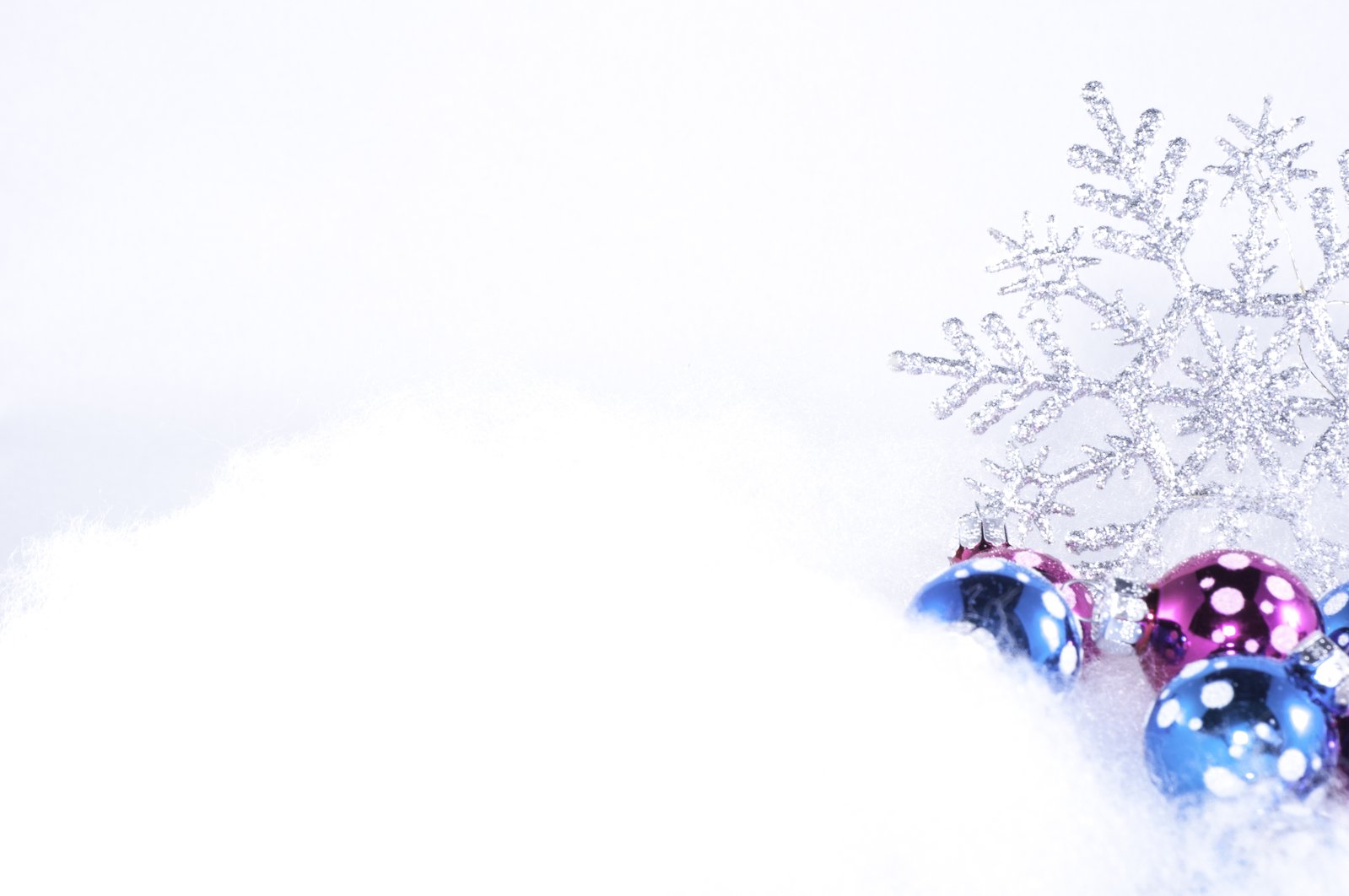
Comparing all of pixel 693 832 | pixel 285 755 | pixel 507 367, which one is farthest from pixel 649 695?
pixel 507 367

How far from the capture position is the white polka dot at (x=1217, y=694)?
0.68 metres

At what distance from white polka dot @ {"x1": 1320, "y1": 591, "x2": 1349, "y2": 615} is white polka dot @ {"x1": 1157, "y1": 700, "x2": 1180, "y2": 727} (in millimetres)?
218

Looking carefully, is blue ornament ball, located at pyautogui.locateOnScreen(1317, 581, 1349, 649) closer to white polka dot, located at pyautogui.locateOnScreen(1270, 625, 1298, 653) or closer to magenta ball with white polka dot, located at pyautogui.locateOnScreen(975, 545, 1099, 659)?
white polka dot, located at pyautogui.locateOnScreen(1270, 625, 1298, 653)

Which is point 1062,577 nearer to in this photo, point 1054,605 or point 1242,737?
point 1054,605

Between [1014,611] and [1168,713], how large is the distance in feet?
0.39

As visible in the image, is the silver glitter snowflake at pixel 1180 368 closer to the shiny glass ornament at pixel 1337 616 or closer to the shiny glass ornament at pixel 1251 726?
the shiny glass ornament at pixel 1337 616

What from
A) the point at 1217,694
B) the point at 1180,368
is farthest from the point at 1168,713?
the point at 1180,368

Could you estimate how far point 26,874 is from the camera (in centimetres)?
68

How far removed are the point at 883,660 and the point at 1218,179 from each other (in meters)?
1.11

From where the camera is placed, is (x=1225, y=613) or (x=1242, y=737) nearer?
(x=1242, y=737)

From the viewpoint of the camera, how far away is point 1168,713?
0.69 meters

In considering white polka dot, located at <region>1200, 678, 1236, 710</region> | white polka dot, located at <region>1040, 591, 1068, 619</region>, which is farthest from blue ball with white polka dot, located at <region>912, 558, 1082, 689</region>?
white polka dot, located at <region>1200, 678, 1236, 710</region>

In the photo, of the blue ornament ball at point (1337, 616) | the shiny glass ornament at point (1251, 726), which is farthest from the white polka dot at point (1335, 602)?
the shiny glass ornament at point (1251, 726)

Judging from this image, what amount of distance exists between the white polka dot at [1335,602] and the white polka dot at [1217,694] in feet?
0.65
